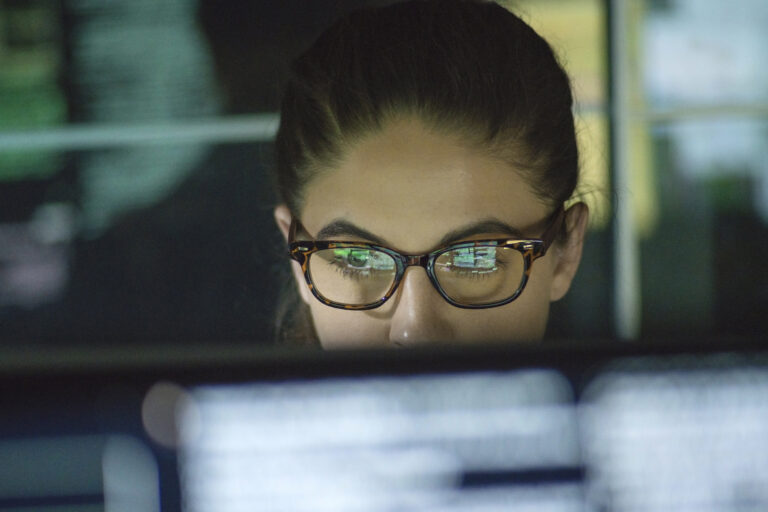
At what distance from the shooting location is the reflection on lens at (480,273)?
2.58 ft

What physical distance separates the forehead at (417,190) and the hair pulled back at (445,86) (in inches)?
1.0

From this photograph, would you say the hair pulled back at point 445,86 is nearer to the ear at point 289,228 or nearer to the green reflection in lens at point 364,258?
the ear at point 289,228

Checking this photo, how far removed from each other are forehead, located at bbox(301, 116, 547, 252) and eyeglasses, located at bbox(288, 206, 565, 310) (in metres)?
0.03

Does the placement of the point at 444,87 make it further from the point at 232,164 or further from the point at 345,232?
the point at 232,164

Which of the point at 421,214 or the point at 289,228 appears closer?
the point at 421,214

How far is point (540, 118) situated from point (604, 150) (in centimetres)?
170

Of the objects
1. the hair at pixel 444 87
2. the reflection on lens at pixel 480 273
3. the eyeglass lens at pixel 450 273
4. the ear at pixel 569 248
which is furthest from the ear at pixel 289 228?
the ear at pixel 569 248

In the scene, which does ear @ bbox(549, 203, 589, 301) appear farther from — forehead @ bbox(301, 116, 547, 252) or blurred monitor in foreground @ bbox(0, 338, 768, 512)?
blurred monitor in foreground @ bbox(0, 338, 768, 512)

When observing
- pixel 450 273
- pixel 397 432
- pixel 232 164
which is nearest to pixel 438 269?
pixel 450 273

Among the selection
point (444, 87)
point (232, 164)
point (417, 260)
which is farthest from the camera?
point (232, 164)

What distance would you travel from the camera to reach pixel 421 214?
79cm

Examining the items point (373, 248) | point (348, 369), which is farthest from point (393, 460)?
point (373, 248)

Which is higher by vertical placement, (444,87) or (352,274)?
(444,87)

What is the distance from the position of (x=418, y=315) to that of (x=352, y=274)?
0.33ft
